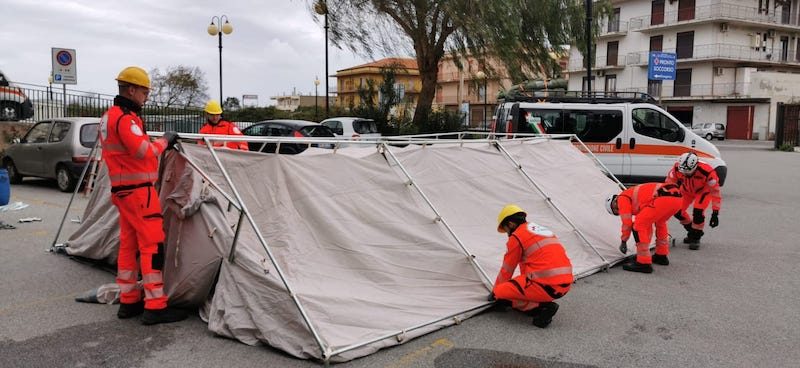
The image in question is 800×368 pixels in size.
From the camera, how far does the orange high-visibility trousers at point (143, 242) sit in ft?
14.3

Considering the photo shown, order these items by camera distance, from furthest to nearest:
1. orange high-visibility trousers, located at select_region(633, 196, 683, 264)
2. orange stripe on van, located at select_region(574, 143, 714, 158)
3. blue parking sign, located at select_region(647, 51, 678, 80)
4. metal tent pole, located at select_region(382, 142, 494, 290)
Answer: blue parking sign, located at select_region(647, 51, 678, 80), orange stripe on van, located at select_region(574, 143, 714, 158), orange high-visibility trousers, located at select_region(633, 196, 683, 264), metal tent pole, located at select_region(382, 142, 494, 290)

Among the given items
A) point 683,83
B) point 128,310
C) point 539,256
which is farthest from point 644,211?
point 683,83

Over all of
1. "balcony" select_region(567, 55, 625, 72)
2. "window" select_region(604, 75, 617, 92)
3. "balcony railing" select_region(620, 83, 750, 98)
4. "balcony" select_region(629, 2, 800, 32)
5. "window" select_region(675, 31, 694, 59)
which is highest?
"balcony" select_region(629, 2, 800, 32)

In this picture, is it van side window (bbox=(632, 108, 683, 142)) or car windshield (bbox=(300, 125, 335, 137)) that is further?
car windshield (bbox=(300, 125, 335, 137))

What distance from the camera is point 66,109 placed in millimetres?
18969

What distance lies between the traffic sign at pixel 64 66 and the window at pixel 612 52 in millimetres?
49628

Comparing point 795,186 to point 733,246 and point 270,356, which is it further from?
point 270,356

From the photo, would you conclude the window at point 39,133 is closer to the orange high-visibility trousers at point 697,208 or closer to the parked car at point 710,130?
the orange high-visibility trousers at point 697,208

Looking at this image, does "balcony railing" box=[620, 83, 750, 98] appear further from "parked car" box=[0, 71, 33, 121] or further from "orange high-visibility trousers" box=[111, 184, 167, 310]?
"orange high-visibility trousers" box=[111, 184, 167, 310]

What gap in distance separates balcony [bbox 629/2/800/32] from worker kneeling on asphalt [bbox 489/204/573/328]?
50104 millimetres

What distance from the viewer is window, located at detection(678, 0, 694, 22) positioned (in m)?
48.9

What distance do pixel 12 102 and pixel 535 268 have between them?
18.2 m

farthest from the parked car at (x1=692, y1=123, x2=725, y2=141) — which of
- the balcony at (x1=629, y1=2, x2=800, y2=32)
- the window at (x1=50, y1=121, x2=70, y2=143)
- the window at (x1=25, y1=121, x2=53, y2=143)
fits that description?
the window at (x1=25, y1=121, x2=53, y2=143)

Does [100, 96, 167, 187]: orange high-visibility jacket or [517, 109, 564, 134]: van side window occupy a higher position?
[517, 109, 564, 134]: van side window
